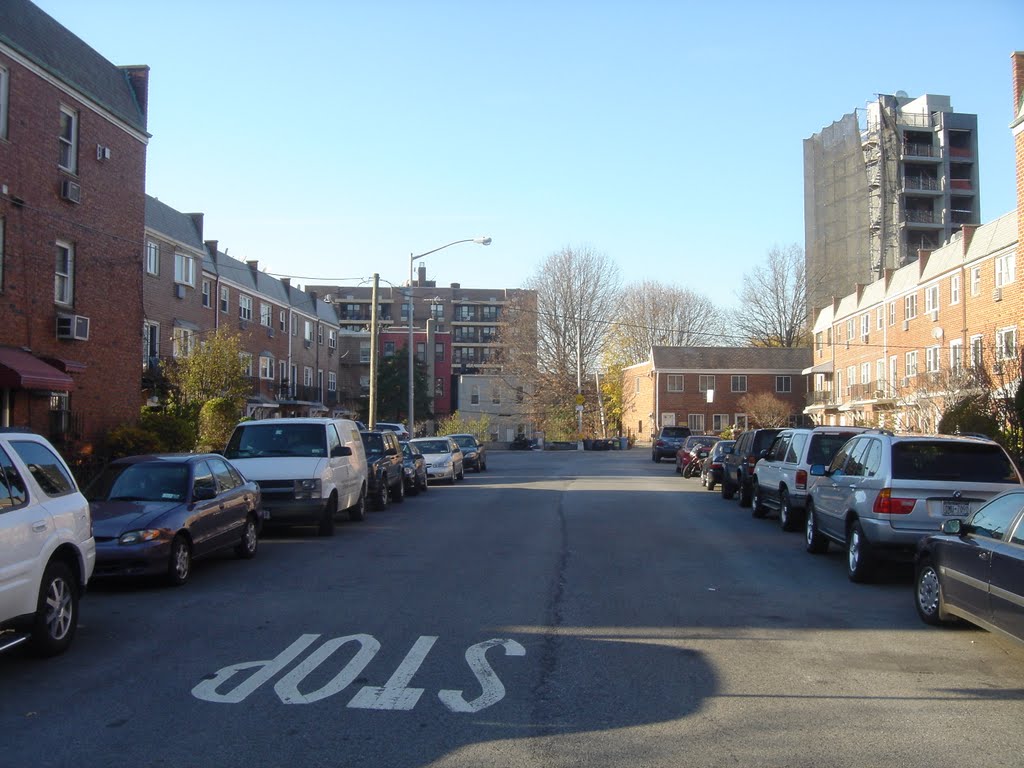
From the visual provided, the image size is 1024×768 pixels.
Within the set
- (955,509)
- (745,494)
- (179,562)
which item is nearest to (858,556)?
(955,509)

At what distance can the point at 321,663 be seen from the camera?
24.2 feet

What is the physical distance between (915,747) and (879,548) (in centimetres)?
565

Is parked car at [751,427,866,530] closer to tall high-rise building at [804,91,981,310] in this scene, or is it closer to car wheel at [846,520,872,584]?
car wheel at [846,520,872,584]

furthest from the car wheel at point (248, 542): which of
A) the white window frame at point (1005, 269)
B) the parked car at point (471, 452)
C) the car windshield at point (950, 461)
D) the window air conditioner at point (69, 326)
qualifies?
the white window frame at point (1005, 269)

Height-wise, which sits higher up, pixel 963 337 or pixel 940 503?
pixel 963 337

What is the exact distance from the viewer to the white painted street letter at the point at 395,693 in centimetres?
630

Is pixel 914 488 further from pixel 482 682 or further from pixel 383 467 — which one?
pixel 383 467

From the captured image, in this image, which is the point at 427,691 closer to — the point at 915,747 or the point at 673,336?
the point at 915,747

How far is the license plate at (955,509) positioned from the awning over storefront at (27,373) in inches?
632

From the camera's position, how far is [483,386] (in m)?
89.8

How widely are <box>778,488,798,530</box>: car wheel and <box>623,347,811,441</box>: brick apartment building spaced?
190ft

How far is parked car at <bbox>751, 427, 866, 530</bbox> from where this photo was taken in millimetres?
16391

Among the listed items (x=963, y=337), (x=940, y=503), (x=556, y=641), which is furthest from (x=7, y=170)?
(x=963, y=337)

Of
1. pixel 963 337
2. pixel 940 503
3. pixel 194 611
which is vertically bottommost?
pixel 194 611
